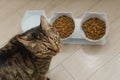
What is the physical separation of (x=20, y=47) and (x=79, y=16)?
0.47 metres

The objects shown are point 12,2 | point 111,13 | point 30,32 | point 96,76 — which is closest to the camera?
point 30,32

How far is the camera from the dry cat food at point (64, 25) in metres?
1.36

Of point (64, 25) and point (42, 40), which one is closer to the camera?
Result: point (42, 40)

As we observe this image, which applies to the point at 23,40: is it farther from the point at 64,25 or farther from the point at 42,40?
the point at 64,25

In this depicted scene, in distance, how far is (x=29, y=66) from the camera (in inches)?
44.3

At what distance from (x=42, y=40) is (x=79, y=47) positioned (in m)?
0.40

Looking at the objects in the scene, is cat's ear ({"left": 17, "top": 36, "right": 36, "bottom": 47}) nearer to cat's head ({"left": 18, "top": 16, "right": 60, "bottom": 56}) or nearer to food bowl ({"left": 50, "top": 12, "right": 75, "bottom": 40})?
cat's head ({"left": 18, "top": 16, "right": 60, "bottom": 56})

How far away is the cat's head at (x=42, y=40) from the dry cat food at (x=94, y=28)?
0.32m

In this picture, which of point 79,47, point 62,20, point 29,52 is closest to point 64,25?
point 62,20

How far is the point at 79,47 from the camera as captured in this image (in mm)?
1388

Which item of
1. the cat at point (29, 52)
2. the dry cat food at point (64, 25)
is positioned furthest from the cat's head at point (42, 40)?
the dry cat food at point (64, 25)

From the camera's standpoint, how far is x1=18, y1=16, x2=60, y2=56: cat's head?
3.30ft

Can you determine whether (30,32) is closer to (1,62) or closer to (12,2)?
(1,62)

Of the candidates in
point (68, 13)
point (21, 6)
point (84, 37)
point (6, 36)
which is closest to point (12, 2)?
point (21, 6)
